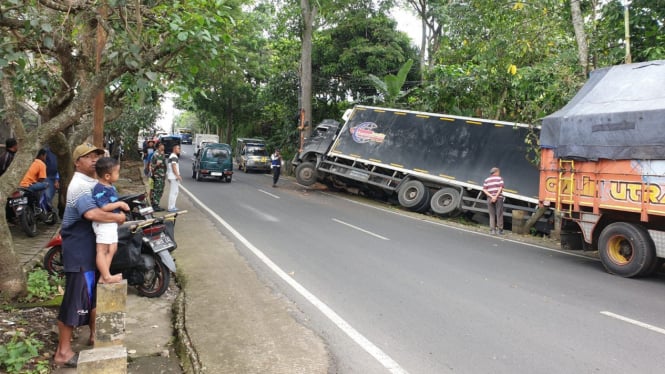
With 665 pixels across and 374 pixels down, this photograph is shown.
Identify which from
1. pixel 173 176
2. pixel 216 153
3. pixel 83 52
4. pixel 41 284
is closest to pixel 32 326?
pixel 41 284

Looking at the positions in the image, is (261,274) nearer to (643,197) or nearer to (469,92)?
(643,197)

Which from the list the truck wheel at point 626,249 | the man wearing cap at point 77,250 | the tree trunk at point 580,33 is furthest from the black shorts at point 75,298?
the tree trunk at point 580,33

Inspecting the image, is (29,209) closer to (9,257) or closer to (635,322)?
(9,257)

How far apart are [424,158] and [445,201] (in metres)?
1.80

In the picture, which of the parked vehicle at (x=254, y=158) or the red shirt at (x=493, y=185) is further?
the parked vehicle at (x=254, y=158)

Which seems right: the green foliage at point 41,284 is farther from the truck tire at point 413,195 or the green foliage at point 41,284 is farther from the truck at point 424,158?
the truck tire at point 413,195

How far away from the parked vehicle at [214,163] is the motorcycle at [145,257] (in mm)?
16157

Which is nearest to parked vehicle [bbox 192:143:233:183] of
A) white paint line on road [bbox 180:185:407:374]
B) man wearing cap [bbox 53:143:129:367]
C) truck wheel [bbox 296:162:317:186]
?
truck wheel [bbox 296:162:317:186]

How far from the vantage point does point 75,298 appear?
4387 mm

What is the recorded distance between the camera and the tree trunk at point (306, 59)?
78.1 feet

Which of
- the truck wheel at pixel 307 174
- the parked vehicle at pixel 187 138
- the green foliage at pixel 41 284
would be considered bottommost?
the green foliage at pixel 41 284

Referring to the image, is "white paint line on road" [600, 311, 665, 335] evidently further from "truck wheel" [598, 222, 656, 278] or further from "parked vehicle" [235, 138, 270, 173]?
"parked vehicle" [235, 138, 270, 173]

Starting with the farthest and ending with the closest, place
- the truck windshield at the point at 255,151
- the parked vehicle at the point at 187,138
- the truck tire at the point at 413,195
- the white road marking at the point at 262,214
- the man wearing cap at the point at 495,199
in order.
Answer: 1. the parked vehicle at the point at 187,138
2. the truck windshield at the point at 255,151
3. the truck tire at the point at 413,195
4. the man wearing cap at the point at 495,199
5. the white road marking at the point at 262,214

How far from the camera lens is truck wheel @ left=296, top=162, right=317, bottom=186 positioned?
66.6 ft
